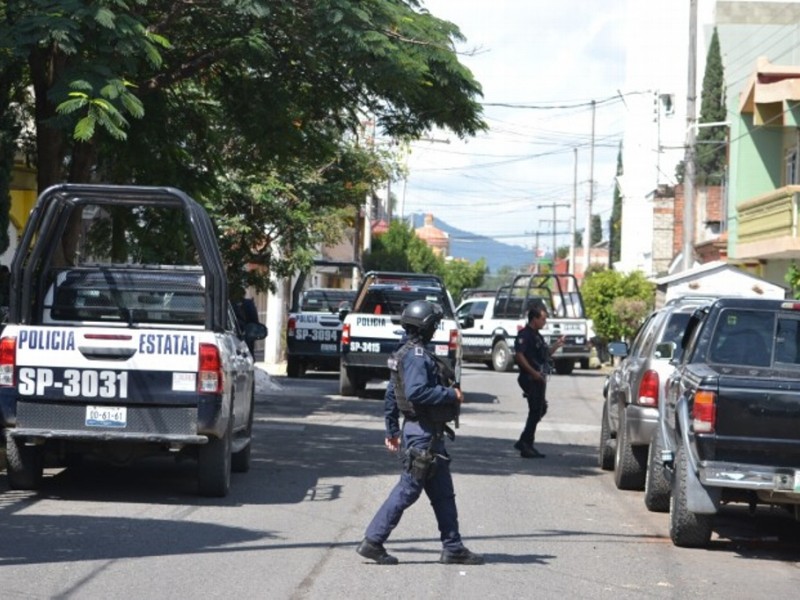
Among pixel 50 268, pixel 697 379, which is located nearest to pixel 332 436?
pixel 50 268

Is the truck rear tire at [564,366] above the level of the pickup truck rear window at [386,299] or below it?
below

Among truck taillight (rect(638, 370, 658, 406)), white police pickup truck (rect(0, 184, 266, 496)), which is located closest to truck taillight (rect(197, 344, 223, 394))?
white police pickup truck (rect(0, 184, 266, 496))

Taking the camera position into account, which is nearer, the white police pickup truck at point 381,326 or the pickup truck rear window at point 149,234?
the pickup truck rear window at point 149,234

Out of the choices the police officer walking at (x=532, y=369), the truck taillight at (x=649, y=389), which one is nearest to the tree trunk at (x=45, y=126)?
the police officer walking at (x=532, y=369)

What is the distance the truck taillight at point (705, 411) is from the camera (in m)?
10.2

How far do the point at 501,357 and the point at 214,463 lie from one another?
28077mm

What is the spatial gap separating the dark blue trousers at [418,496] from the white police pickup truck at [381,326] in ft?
45.8

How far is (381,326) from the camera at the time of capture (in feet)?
82.6

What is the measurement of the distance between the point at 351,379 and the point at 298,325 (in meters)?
4.85

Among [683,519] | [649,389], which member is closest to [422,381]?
[683,519]

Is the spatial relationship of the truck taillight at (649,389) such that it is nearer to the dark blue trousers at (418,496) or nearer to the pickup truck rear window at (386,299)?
the dark blue trousers at (418,496)

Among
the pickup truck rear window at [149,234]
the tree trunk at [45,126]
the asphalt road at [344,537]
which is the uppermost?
the tree trunk at [45,126]

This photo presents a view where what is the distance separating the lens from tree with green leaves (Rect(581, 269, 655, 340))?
152 feet

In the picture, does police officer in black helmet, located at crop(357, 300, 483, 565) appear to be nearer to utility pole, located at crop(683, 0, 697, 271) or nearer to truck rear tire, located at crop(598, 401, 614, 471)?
truck rear tire, located at crop(598, 401, 614, 471)
